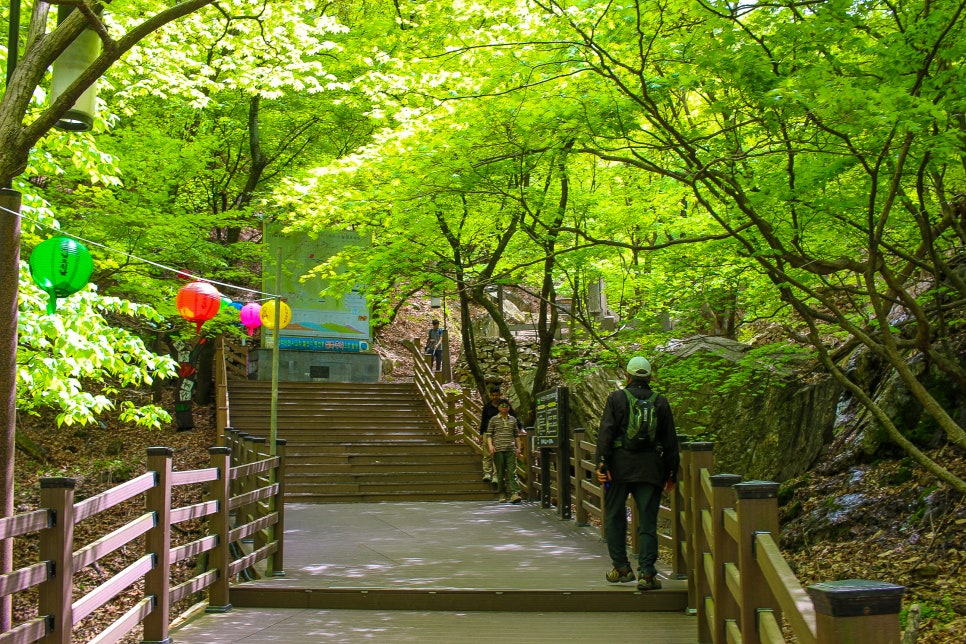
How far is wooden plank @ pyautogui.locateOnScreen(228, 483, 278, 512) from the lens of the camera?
6765 mm

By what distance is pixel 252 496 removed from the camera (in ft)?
23.7

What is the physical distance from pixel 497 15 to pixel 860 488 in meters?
7.47

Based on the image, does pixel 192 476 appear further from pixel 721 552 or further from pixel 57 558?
pixel 721 552

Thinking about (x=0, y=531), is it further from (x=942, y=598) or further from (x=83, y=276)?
(x=942, y=598)

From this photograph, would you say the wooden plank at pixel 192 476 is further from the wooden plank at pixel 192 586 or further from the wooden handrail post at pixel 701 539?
the wooden handrail post at pixel 701 539

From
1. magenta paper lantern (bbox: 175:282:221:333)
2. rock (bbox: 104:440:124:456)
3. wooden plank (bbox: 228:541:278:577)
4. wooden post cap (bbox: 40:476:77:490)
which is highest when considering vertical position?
magenta paper lantern (bbox: 175:282:221:333)

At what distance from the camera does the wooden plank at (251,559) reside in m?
6.72

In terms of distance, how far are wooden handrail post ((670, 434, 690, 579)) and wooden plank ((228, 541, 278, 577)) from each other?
3.44 meters

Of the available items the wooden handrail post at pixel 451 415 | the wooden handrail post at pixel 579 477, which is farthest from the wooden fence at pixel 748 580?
the wooden handrail post at pixel 451 415

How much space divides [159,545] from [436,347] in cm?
2304

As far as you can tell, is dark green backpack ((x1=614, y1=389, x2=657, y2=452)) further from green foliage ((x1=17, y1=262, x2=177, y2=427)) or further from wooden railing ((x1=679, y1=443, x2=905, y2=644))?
green foliage ((x1=17, y1=262, x2=177, y2=427))

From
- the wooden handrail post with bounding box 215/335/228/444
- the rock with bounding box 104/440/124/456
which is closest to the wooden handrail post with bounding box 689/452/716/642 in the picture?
the wooden handrail post with bounding box 215/335/228/444

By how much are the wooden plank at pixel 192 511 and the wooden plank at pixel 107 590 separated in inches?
12.3

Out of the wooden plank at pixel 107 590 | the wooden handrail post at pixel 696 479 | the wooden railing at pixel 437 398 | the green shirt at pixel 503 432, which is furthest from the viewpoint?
the wooden railing at pixel 437 398
